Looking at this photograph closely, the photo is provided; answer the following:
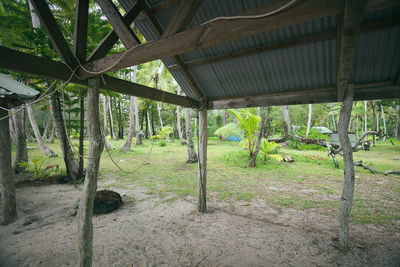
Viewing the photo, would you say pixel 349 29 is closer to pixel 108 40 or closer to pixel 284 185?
pixel 108 40

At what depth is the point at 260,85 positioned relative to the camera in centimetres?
357

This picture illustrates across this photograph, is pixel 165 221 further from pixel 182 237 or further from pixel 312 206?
pixel 312 206

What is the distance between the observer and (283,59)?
3016mm

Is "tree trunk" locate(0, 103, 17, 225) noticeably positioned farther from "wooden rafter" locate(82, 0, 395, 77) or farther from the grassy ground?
"wooden rafter" locate(82, 0, 395, 77)

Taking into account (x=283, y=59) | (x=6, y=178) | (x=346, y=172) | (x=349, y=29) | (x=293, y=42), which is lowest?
(x=6, y=178)

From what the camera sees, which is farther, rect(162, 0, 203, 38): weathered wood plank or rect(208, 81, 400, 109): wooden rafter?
rect(208, 81, 400, 109): wooden rafter

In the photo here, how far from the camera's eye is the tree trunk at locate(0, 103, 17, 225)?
363cm

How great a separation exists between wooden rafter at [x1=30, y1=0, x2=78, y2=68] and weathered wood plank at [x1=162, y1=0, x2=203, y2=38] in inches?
51.3

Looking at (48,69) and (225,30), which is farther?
(48,69)

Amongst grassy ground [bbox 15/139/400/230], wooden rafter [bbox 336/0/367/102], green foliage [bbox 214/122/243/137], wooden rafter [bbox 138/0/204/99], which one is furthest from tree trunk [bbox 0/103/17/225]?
green foliage [bbox 214/122/243/137]

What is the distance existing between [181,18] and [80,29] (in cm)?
138

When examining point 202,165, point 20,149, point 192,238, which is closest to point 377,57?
point 202,165

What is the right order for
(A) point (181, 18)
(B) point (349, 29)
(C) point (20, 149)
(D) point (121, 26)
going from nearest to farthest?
(B) point (349, 29)
(A) point (181, 18)
(D) point (121, 26)
(C) point (20, 149)

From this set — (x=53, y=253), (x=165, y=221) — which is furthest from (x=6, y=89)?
(x=165, y=221)
